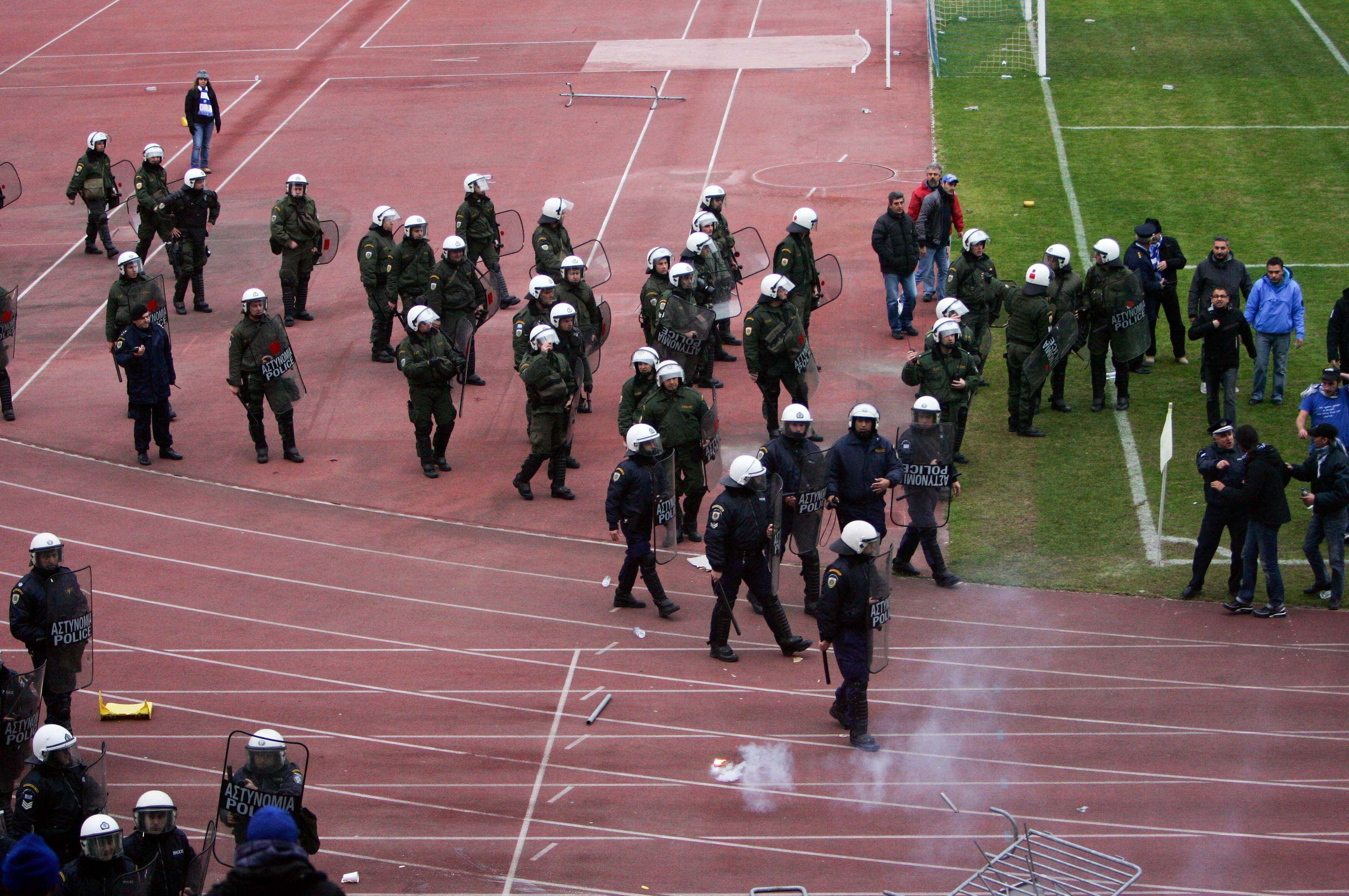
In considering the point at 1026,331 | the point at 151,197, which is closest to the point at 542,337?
the point at 1026,331

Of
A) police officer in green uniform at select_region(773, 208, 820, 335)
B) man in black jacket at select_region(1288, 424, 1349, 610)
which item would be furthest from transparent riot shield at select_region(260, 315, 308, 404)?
man in black jacket at select_region(1288, 424, 1349, 610)

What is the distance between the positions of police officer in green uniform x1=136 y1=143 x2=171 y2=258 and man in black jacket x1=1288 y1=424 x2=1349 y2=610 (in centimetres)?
1514

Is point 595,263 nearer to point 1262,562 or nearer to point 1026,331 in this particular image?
point 1026,331

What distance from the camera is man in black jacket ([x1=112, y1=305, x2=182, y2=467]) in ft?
53.9

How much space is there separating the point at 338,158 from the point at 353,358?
31.2 ft

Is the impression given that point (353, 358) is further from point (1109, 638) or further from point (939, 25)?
point (939, 25)

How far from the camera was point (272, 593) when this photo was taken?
46.9 feet

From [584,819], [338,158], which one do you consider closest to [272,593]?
[584,819]

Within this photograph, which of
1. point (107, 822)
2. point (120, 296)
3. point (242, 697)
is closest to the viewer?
point (107, 822)

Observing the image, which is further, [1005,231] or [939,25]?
[939,25]

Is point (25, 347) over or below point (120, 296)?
below

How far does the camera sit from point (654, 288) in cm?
1725

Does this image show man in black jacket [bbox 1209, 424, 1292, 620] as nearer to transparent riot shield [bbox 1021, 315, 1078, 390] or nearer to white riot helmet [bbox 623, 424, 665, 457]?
transparent riot shield [bbox 1021, 315, 1078, 390]

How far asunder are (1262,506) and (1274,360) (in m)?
4.88
